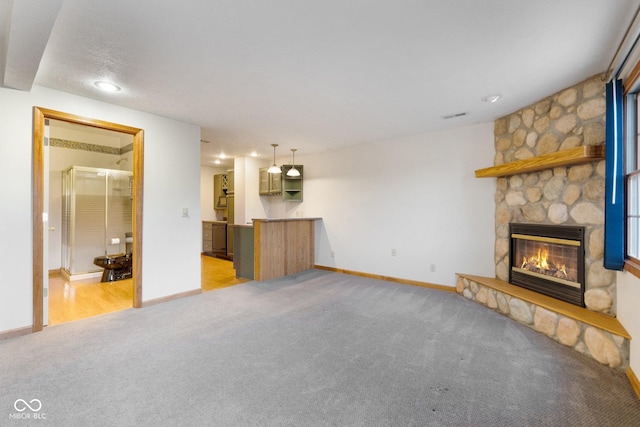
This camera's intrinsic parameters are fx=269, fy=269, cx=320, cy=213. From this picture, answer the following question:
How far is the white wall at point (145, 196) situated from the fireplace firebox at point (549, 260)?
4.38 meters

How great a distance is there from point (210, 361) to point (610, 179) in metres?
3.68

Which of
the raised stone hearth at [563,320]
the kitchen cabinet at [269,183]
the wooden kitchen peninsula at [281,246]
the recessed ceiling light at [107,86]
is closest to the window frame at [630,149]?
the raised stone hearth at [563,320]

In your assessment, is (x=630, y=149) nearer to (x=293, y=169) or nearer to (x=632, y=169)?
(x=632, y=169)

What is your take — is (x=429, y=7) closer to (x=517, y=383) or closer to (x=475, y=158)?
(x=517, y=383)

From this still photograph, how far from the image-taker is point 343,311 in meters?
3.32

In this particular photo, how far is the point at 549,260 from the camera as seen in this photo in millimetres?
3076

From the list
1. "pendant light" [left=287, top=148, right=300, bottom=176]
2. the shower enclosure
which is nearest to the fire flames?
"pendant light" [left=287, top=148, right=300, bottom=176]

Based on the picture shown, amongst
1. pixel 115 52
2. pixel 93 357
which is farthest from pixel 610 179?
pixel 93 357

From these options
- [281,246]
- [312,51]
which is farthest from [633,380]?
[281,246]

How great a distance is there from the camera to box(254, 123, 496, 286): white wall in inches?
156

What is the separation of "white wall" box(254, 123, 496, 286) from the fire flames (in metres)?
0.51

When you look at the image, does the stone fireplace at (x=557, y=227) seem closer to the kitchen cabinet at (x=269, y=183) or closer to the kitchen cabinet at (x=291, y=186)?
the kitchen cabinet at (x=291, y=186)

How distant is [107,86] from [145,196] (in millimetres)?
1299

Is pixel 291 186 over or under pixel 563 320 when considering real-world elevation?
over
